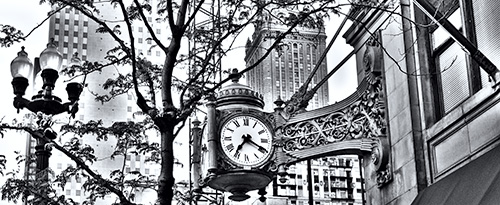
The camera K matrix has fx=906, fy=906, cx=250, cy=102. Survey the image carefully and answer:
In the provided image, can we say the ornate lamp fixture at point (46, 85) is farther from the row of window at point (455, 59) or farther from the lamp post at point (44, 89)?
the row of window at point (455, 59)

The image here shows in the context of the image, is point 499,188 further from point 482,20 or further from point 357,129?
point 357,129

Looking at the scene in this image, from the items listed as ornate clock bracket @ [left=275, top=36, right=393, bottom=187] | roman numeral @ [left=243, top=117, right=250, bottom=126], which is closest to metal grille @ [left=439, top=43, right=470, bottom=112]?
ornate clock bracket @ [left=275, top=36, right=393, bottom=187]

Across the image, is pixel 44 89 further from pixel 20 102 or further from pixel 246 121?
pixel 246 121

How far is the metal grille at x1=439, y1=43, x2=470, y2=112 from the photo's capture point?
14.4m

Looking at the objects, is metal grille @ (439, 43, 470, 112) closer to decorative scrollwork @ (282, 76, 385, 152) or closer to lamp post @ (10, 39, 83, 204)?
decorative scrollwork @ (282, 76, 385, 152)

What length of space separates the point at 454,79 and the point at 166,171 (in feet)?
16.8

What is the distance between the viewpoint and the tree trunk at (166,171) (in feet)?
40.8

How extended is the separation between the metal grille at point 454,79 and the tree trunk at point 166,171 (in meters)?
4.52

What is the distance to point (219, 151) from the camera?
58.6ft

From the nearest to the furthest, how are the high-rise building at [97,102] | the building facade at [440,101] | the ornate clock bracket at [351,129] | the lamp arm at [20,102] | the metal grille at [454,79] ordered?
the building facade at [440,101] < the metal grille at [454,79] < the ornate clock bracket at [351,129] < the lamp arm at [20,102] < the high-rise building at [97,102]

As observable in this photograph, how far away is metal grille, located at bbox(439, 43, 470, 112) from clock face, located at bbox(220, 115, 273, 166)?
13.5 feet

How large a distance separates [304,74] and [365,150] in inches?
5166

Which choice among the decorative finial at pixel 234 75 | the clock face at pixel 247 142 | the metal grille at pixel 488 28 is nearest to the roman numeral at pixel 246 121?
the clock face at pixel 247 142

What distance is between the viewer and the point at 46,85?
671 inches
